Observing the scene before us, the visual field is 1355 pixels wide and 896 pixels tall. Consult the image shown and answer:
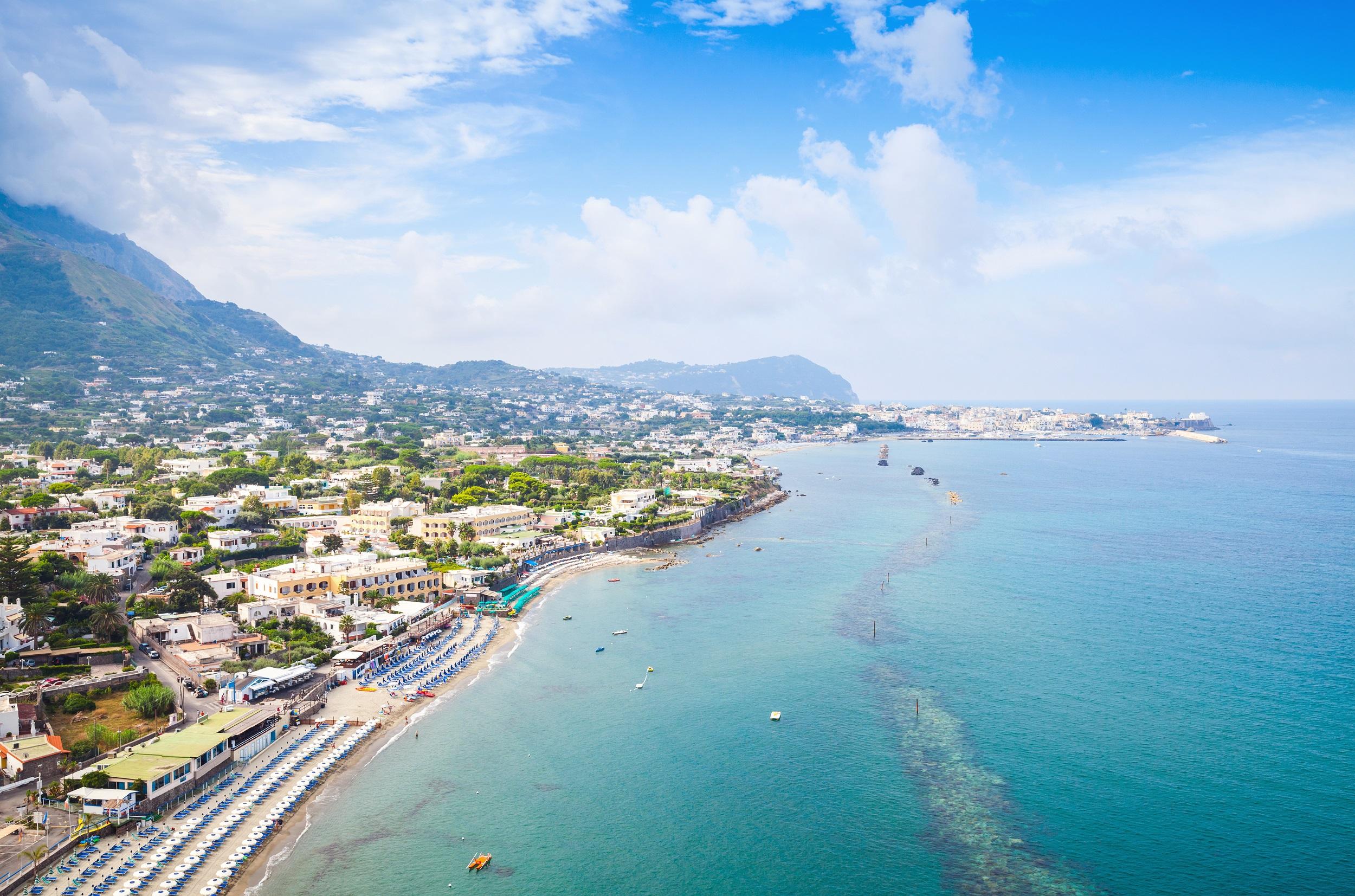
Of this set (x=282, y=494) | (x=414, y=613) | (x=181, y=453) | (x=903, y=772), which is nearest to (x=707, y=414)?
(x=181, y=453)

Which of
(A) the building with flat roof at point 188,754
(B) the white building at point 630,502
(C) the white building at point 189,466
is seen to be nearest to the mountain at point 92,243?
Answer: (C) the white building at point 189,466

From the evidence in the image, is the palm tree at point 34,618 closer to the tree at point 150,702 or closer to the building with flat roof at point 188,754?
the tree at point 150,702

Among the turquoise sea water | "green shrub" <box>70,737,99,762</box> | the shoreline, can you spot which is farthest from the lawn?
the turquoise sea water

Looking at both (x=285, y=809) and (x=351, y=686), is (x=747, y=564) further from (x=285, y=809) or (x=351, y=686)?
(x=285, y=809)

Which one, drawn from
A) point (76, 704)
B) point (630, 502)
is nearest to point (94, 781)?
point (76, 704)

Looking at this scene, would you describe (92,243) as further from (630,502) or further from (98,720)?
(98,720)

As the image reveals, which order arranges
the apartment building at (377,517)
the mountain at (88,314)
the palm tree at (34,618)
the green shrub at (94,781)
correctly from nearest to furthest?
the green shrub at (94,781)
the palm tree at (34,618)
the apartment building at (377,517)
the mountain at (88,314)
